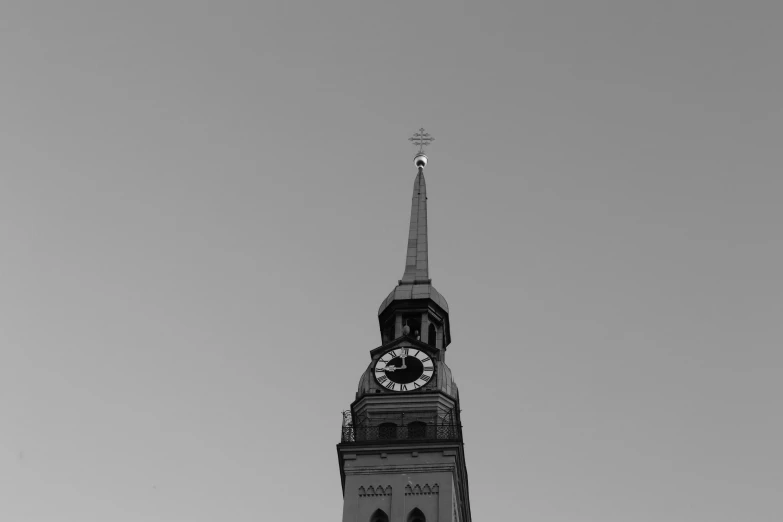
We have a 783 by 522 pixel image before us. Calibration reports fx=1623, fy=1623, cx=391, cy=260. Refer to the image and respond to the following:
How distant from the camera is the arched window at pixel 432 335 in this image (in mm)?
71812

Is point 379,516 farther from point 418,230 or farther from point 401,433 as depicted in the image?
point 418,230

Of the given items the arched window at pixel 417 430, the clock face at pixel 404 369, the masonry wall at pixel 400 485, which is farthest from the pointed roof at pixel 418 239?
the masonry wall at pixel 400 485

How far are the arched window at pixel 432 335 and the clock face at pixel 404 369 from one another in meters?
2.90

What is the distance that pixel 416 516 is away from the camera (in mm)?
63438

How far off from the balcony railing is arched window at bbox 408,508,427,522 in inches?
122

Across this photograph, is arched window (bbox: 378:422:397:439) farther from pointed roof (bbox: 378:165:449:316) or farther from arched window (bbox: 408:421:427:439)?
pointed roof (bbox: 378:165:449:316)

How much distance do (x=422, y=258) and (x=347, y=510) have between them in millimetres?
17231

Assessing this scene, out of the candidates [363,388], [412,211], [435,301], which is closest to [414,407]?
[363,388]

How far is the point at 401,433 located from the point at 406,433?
8.0 inches

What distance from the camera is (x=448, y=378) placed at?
6856 centimetres

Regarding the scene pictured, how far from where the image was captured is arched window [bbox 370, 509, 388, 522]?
6325 cm

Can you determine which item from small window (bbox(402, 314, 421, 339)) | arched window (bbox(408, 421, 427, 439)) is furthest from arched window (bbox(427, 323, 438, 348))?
arched window (bbox(408, 421, 427, 439))

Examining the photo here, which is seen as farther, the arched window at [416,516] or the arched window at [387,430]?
the arched window at [387,430]

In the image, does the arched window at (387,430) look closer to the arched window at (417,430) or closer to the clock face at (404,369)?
the arched window at (417,430)
